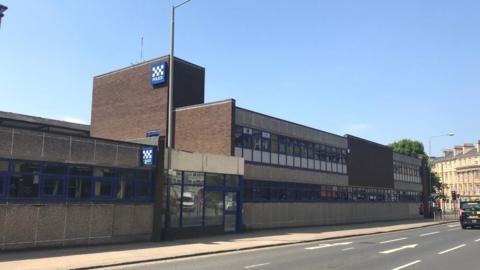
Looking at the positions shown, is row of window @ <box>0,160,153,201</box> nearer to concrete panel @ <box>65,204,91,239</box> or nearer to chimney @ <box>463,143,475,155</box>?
concrete panel @ <box>65,204,91,239</box>

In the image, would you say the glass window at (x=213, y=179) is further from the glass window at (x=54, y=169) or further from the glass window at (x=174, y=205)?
the glass window at (x=54, y=169)

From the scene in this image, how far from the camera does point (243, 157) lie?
94.6 ft

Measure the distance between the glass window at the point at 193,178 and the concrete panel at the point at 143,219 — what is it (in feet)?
8.82

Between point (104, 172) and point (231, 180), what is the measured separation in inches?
350

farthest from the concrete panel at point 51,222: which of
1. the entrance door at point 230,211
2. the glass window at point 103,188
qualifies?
the entrance door at point 230,211

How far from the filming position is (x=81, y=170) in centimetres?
1889

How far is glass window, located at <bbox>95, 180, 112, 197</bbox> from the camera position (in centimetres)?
1947

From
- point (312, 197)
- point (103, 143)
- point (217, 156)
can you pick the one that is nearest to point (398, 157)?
point (312, 197)

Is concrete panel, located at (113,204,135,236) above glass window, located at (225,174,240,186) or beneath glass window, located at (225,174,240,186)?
beneath

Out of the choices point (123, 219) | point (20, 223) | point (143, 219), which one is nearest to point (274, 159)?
point (143, 219)

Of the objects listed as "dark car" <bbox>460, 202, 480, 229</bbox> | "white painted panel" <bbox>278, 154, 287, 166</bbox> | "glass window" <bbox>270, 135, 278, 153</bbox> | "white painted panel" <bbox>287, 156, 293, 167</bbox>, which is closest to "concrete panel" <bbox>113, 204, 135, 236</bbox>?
"glass window" <bbox>270, 135, 278, 153</bbox>

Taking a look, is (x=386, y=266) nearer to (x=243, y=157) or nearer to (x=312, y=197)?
(x=243, y=157)

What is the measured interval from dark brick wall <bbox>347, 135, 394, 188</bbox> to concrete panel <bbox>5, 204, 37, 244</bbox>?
30.2 metres

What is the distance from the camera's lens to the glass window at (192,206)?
23.7 metres
